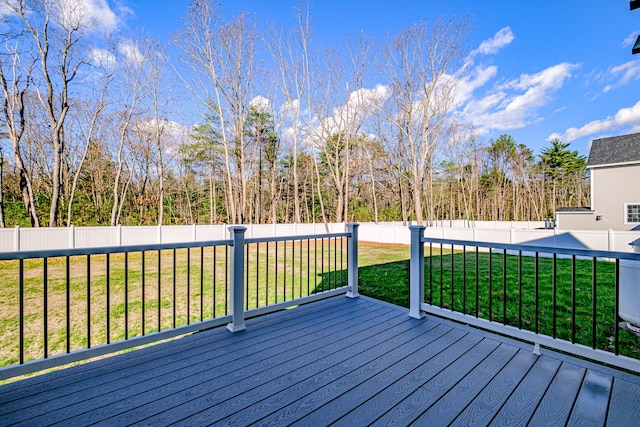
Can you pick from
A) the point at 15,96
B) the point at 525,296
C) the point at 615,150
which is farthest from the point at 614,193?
the point at 15,96

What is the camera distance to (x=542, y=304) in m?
4.17

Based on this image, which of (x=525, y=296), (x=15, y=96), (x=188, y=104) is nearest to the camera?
(x=525, y=296)

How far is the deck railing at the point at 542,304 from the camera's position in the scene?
1.99 meters

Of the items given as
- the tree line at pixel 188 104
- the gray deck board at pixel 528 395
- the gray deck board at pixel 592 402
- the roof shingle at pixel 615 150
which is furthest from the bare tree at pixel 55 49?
the roof shingle at pixel 615 150

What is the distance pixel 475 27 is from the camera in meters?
11.2

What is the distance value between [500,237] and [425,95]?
6965mm

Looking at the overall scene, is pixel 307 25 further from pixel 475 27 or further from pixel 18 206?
pixel 18 206

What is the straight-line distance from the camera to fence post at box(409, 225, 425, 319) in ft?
9.72

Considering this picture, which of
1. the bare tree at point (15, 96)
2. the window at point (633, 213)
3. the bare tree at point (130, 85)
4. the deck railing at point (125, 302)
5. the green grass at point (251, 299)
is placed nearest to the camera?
the deck railing at point (125, 302)

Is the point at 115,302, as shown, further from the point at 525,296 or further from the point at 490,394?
the point at 525,296

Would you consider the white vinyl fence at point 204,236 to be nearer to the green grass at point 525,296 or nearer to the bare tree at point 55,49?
the green grass at point 525,296

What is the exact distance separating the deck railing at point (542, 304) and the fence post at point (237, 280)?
171 cm

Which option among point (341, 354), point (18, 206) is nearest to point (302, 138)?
point (18, 206)

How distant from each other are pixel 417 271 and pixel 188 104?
14.4 m
